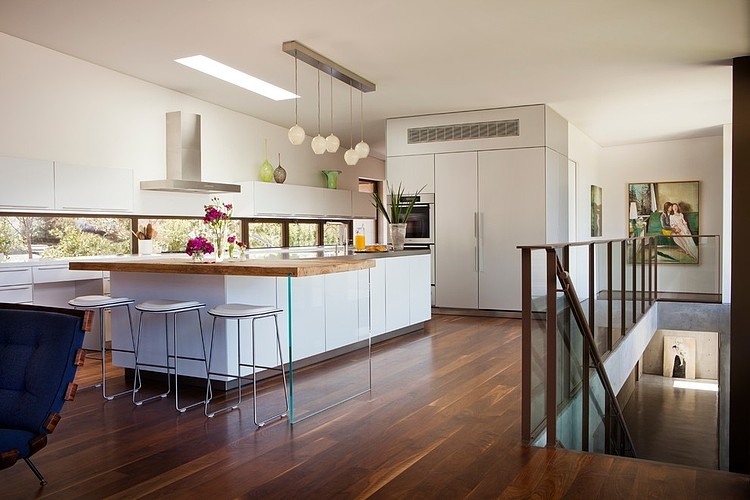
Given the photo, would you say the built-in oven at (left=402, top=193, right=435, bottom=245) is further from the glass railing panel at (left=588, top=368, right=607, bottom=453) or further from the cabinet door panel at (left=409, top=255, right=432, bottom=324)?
the glass railing panel at (left=588, top=368, right=607, bottom=453)

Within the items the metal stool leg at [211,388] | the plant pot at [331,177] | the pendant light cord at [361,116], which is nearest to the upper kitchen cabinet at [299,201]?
the plant pot at [331,177]

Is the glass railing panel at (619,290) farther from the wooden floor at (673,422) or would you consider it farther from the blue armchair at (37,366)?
the blue armchair at (37,366)

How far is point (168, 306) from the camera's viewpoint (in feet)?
12.3

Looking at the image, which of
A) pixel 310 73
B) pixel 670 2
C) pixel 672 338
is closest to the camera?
pixel 670 2

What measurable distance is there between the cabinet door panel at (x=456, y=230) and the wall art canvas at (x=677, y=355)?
380cm

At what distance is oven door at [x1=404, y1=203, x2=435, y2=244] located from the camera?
Result: 26.5 feet

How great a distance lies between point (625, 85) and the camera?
6477 mm

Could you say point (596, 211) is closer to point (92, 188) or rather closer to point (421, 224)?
point (421, 224)

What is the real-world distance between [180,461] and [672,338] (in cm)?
876

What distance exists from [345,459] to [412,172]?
573cm

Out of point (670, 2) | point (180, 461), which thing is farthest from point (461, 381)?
point (670, 2)

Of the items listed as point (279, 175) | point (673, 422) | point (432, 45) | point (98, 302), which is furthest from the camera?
point (279, 175)

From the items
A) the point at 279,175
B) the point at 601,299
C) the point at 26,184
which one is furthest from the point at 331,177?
the point at 601,299

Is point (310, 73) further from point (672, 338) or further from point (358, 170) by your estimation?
point (672, 338)
